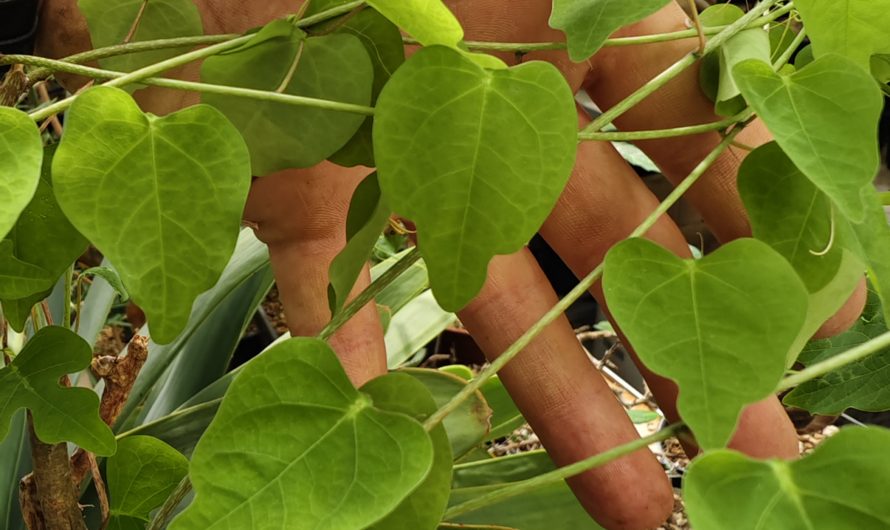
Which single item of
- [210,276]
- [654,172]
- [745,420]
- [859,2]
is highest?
[859,2]

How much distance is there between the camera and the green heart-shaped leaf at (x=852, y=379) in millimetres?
454

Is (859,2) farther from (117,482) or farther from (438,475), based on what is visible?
(117,482)

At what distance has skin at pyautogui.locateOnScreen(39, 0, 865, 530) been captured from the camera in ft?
1.45

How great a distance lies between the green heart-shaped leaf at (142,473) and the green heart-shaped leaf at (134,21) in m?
0.17

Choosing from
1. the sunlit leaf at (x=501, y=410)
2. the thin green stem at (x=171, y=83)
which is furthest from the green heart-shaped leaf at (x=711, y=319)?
the sunlit leaf at (x=501, y=410)

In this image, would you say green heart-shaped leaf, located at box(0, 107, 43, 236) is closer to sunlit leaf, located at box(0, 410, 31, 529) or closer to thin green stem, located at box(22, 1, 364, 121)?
thin green stem, located at box(22, 1, 364, 121)

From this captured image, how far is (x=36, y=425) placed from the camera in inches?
13.2

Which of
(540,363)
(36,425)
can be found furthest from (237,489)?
(540,363)

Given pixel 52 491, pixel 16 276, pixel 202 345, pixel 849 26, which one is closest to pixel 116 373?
pixel 52 491

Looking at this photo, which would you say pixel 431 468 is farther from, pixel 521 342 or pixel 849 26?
pixel 849 26

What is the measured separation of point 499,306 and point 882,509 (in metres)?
0.26

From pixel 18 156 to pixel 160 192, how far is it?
0.04 metres

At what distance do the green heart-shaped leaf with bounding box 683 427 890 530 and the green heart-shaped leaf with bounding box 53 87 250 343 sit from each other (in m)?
0.15

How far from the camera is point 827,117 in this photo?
0.86 feet
